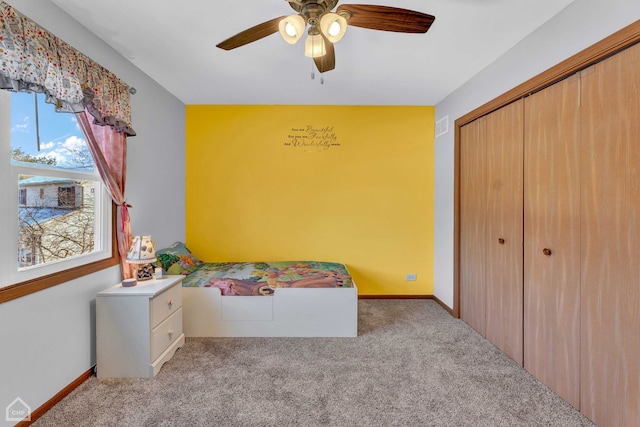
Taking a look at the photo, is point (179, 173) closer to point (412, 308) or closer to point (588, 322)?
point (412, 308)

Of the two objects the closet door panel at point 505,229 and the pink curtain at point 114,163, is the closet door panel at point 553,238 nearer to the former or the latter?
the closet door panel at point 505,229

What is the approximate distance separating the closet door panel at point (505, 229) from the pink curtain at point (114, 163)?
3.03m

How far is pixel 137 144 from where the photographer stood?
8.55ft

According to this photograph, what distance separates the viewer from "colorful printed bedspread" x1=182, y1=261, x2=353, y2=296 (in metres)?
2.65

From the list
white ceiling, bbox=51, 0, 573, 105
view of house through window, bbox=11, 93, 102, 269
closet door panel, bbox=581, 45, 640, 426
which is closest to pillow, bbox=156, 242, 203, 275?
view of house through window, bbox=11, 93, 102, 269

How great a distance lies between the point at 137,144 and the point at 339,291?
2.26 meters

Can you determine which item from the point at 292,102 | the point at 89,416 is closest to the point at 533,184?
the point at 292,102

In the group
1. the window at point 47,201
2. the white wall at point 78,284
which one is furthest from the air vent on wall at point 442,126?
the window at point 47,201

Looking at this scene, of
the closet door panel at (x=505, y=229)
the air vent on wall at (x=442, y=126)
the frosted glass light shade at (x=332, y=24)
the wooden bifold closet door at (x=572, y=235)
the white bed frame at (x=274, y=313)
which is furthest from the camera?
the air vent on wall at (x=442, y=126)

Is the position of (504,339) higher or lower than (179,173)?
lower

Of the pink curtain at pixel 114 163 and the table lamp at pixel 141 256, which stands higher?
the pink curtain at pixel 114 163

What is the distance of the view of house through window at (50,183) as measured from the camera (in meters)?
1.67

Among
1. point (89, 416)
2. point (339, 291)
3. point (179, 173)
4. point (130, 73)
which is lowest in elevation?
point (89, 416)

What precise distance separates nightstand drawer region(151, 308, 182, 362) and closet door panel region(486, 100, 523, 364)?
2.66m
